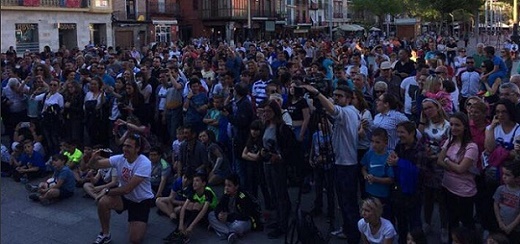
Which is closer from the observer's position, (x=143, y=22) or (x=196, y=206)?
(x=196, y=206)

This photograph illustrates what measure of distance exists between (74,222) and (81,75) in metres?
4.46

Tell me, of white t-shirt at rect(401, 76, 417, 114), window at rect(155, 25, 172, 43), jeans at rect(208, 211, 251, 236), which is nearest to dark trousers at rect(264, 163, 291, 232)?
jeans at rect(208, 211, 251, 236)

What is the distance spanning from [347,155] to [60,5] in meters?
30.3

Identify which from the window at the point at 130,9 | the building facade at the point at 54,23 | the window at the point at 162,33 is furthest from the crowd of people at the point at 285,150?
the window at the point at 162,33

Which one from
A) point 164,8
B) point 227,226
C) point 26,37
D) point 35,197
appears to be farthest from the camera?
point 164,8

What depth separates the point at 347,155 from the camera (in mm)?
5871

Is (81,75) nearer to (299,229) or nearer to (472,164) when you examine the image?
(299,229)

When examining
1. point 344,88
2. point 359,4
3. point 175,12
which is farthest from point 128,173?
point 359,4

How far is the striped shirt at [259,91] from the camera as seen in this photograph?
8438mm

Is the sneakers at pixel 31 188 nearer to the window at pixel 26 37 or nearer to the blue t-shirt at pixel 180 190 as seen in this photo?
the blue t-shirt at pixel 180 190

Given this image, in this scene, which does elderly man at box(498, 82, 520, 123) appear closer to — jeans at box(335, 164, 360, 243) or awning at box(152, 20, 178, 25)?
jeans at box(335, 164, 360, 243)

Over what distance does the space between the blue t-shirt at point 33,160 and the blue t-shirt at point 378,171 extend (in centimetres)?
601

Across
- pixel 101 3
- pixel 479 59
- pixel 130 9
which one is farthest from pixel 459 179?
pixel 130 9

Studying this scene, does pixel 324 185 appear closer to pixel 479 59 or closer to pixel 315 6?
pixel 479 59
